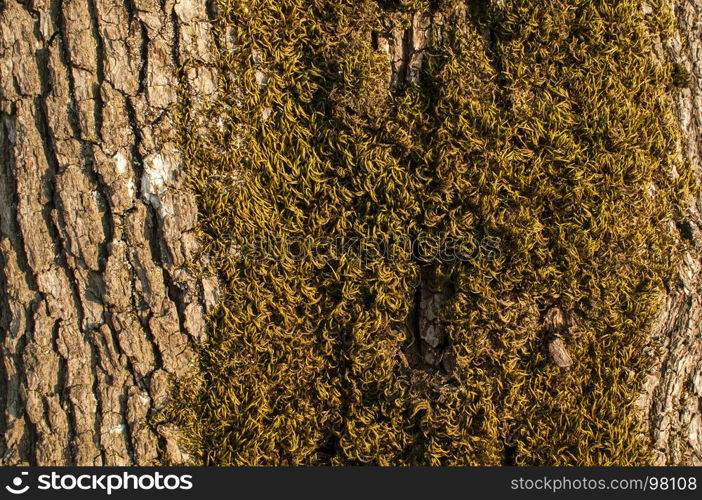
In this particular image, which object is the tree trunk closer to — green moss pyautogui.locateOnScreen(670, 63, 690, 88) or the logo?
the logo

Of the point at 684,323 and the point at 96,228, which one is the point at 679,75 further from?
the point at 96,228

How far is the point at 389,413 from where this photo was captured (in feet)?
7.47

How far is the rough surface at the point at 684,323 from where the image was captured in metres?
2.39

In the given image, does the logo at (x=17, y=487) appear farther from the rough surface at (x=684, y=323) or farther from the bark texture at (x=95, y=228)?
the rough surface at (x=684, y=323)

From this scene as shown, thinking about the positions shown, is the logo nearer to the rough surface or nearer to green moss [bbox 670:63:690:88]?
the rough surface

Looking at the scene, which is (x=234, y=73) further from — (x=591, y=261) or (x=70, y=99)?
(x=591, y=261)

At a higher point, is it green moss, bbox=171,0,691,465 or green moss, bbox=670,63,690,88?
green moss, bbox=670,63,690,88

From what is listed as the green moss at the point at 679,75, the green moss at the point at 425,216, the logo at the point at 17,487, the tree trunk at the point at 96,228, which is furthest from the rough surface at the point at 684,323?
the logo at the point at 17,487

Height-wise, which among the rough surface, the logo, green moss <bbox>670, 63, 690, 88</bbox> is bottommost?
the logo

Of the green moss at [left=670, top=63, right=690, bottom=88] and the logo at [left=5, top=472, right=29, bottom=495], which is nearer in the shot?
the logo at [left=5, top=472, right=29, bottom=495]

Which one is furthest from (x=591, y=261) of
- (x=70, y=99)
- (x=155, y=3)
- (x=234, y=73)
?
(x=70, y=99)

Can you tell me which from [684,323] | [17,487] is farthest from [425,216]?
[17,487]

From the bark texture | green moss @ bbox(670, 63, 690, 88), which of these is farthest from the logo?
green moss @ bbox(670, 63, 690, 88)

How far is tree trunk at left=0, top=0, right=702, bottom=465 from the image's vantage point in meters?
2.09
